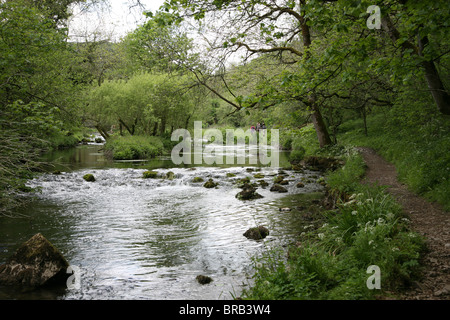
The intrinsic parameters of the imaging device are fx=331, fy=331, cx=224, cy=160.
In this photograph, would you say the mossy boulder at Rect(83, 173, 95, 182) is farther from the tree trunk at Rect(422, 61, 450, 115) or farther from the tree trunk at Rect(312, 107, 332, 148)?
the tree trunk at Rect(422, 61, 450, 115)

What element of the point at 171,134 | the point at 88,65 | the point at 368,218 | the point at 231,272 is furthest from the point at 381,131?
the point at 88,65

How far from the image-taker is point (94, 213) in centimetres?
1157

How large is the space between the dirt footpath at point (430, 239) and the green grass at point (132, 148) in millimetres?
21842

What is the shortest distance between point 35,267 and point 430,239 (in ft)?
23.7

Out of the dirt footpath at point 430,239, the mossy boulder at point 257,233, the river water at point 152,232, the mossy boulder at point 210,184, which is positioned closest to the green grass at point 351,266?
the dirt footpath at point 430,239

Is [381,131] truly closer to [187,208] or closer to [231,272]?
[187,208]

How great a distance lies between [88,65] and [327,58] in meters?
35.5

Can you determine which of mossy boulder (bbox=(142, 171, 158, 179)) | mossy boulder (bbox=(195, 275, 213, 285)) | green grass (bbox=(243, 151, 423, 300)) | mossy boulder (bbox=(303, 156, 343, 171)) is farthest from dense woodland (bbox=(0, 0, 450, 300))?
mossy boulder (bbox=(142, 171, 158, 179))

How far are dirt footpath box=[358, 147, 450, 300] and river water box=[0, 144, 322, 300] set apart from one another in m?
2.72

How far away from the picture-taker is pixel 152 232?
9.52m

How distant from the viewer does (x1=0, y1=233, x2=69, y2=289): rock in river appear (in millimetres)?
6152

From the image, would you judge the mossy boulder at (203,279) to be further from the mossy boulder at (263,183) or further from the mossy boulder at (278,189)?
the mossy boulder at (263,183)

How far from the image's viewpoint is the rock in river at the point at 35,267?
615 cm

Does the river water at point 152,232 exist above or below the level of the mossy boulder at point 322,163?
below
